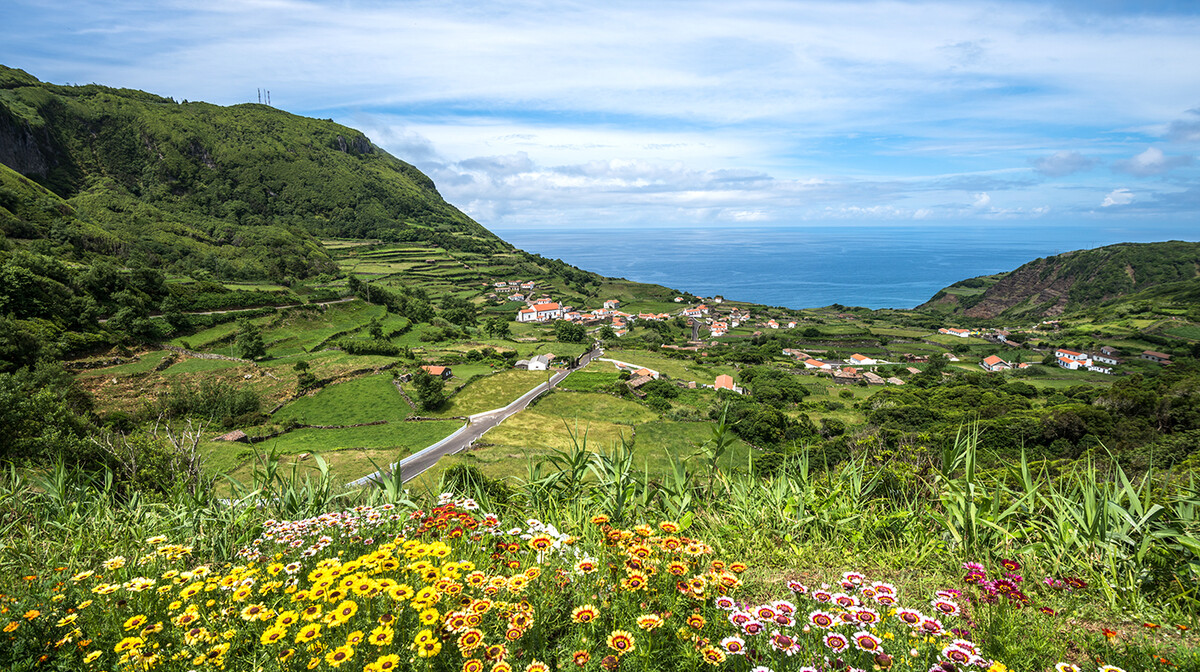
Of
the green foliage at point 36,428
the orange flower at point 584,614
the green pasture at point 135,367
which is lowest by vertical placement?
the green pasture at point 135,367

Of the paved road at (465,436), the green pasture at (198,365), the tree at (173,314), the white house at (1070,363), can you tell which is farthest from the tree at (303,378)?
the white house at (1070,363)

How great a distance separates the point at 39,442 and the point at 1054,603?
75.1 ft

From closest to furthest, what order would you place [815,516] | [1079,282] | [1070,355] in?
[815,516], [1070,355], [1079,282]

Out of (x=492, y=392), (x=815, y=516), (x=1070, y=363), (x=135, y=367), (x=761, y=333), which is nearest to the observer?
(x=815, y=516)

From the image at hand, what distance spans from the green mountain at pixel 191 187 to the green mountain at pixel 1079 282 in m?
143

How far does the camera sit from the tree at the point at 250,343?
4159 cm

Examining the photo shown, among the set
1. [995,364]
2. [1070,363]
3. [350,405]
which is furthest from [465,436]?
[1070,363]

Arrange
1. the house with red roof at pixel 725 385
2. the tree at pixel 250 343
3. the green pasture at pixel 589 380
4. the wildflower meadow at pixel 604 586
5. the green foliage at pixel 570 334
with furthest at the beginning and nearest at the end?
the green foliage at pixel 570 334
the house with red roof at pixel 725 385
the green pasture at pixel 589 380
the tree at pixel 250 343
the wildflower meadow at pixel 604 586

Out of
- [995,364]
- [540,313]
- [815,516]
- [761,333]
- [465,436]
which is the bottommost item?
[465,436]

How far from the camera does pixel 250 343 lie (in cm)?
4197

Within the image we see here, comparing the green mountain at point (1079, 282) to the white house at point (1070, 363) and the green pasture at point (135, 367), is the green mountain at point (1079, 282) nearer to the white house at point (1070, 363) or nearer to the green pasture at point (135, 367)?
the white house at point (1070, 363)

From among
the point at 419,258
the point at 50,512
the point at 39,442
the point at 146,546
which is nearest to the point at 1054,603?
the point at 146,546

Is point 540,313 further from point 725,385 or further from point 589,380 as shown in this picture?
point 725,385

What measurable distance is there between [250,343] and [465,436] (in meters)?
23.8
